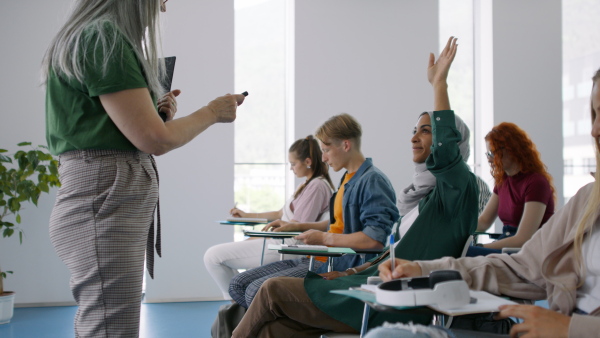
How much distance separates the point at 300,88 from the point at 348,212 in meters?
3.12

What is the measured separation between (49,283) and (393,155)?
133 inches

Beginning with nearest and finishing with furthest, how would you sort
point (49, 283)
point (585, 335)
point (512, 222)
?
point (585, 335) → point (512, 222) → point (49, 283)

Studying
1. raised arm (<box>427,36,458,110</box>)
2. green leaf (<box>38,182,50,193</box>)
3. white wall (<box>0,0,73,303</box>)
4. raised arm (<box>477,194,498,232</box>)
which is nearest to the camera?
raised arm (<box>427,36,458,110</box>)

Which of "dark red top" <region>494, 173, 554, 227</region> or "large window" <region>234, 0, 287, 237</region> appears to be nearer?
"dark red top" <region>494, 173, 554, 227</region>

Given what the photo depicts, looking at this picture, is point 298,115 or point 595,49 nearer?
point 298,115

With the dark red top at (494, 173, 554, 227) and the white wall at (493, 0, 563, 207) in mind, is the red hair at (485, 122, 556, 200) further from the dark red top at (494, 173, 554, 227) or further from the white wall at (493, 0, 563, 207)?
the white wall at (493, 0, 563, 207)

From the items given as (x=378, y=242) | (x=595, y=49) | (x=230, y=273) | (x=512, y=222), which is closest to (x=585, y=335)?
(x=378, y=242)

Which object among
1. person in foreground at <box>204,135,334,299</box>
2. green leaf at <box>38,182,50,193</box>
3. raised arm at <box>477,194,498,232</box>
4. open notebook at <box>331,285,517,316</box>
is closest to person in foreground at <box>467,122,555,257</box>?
raised arm at <box>477,194,498,232</box>

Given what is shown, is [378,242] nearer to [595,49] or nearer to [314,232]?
[314,232]

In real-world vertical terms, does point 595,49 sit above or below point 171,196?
above

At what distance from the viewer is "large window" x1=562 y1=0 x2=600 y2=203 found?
645 centimetres

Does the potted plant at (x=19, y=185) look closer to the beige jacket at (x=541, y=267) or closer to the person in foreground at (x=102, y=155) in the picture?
the person in foreground at (x=102, y=155)

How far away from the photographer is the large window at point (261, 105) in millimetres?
6227

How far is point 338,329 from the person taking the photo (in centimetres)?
202
